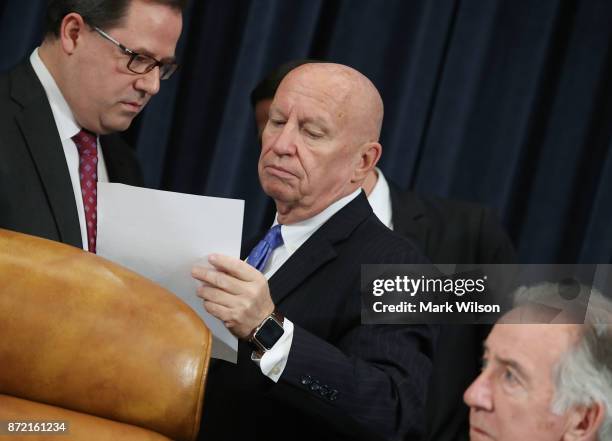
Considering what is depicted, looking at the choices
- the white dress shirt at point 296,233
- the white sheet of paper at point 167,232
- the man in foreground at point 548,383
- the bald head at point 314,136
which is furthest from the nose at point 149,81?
the man in foreground at point 548,383

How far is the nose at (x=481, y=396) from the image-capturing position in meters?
1.30

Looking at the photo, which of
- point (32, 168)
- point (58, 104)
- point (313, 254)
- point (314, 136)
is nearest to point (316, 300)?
point (313, 254)

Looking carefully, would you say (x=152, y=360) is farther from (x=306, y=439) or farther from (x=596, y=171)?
(x=596, y=171)

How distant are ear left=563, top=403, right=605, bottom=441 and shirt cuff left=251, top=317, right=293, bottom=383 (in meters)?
0.44

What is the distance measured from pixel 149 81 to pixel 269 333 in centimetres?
80

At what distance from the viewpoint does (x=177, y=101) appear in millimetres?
2975

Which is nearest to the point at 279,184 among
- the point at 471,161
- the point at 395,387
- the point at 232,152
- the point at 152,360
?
the point at 395,387

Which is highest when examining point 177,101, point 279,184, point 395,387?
point 177,101

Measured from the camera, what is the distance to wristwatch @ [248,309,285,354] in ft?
4.68

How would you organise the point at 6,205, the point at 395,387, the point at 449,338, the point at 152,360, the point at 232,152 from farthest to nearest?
the point at 232,152, the point at 449,338, the point at 6,205, the point at 395,387, the point at 152,360

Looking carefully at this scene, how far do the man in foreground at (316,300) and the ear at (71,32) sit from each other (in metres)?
0.50

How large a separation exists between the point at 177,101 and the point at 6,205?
4.13ft

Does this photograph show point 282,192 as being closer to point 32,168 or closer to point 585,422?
point 32,168

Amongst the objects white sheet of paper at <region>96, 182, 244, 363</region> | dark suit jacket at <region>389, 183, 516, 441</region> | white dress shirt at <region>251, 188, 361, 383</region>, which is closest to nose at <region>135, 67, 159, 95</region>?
white dress shirt at <region>251, 188, 361, 383</region>
